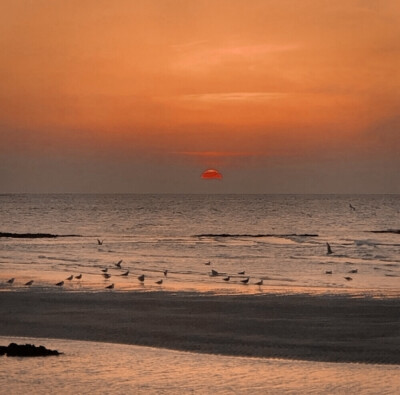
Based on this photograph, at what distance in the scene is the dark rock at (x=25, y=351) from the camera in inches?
647

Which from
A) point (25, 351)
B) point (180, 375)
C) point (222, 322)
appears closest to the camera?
point (180, 375)

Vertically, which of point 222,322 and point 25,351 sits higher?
point 222,322

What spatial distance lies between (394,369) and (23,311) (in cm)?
1266

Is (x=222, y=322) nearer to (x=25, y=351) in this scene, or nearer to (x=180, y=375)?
(x=25, y=351)

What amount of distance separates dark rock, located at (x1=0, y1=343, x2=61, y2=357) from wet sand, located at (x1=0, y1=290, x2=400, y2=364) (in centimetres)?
273

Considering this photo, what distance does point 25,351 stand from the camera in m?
16.6

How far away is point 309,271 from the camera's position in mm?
40625

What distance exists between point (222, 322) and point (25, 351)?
23.3 ft

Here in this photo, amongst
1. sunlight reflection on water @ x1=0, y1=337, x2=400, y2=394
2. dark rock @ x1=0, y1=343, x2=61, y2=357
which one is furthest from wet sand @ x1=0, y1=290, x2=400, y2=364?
dark rock @ x1=0, y1=343, x2=61, y2=357

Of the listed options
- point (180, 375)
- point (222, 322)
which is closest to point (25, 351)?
point (180, 375)

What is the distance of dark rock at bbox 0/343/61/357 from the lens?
16422 mm

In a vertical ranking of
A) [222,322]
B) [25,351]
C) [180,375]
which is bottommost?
[180,375]

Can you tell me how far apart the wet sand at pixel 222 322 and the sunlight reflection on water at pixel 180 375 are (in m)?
1.13

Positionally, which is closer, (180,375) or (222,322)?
(180,375)
